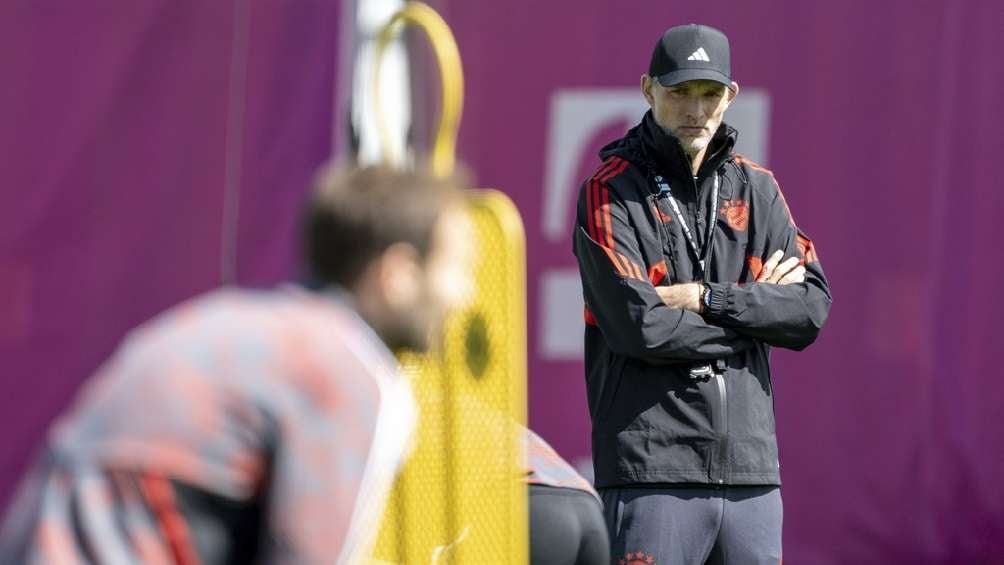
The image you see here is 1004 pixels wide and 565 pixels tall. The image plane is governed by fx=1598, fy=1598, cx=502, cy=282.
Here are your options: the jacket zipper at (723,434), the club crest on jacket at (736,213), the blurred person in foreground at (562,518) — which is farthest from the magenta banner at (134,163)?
the blurred person in foreground at (562,518)

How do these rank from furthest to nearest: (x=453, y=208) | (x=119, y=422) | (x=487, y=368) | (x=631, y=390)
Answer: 1. (x=631, y=390)
2. (x=487, y=368)
3. (x=453, y=208)
4. (x=119, y=422)

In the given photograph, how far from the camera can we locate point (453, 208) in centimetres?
195

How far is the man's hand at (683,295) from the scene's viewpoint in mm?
3584

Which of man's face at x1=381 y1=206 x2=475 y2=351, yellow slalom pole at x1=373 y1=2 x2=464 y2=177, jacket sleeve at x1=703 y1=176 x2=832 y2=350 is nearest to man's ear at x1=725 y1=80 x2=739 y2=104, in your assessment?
jacket sleeve at x1=703 y1=176 x2=832 y2=350

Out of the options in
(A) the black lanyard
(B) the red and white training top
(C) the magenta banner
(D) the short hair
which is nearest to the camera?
(B) the red and white training top

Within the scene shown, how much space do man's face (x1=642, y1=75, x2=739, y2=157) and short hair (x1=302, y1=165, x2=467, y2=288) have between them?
1.85 metres

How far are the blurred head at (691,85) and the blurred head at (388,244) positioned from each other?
1832 mm

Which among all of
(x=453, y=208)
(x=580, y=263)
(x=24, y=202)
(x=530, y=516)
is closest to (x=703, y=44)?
(x=580, y=263)

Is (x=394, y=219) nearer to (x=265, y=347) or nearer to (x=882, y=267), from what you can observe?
(x=265, y=347)

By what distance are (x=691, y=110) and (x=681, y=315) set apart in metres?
0.50

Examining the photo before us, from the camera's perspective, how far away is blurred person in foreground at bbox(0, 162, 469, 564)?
5.79 ft

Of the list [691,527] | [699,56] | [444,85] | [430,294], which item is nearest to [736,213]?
[699,56]

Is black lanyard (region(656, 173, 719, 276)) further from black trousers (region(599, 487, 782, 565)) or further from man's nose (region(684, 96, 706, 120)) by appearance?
black trousers (region(599, 487, 782, 565))

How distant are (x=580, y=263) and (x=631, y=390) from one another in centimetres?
36
